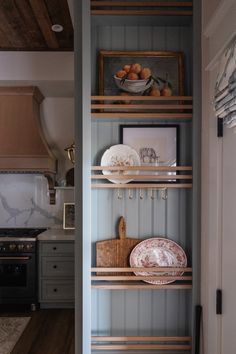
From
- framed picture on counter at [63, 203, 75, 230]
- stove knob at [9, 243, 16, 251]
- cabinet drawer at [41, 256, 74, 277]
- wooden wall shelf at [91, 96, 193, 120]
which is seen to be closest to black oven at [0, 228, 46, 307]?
stove knob at [9, 243, 16, 251]

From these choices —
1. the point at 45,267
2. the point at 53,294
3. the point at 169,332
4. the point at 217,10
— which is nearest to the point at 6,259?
the point at 45,267

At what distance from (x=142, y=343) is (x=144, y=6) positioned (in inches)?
Answer: 69.8

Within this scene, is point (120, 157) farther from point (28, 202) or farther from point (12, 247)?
point (28, 202)

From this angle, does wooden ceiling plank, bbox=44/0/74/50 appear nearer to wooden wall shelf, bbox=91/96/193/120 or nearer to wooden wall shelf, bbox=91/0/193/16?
wooden wall shelf, bbox=91/0/193/16

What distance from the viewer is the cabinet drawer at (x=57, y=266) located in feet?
11.0

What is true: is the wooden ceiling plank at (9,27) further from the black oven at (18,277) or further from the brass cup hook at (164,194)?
the black oven at (18,277)

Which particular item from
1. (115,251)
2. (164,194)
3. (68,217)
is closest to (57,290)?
(68,217)

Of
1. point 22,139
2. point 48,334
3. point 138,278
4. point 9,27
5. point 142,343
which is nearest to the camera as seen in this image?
point 138,278

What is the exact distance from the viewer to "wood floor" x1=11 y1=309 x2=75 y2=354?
102 inches

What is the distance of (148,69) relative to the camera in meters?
1.63

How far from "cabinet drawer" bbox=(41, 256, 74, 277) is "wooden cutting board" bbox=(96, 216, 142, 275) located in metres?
1.83

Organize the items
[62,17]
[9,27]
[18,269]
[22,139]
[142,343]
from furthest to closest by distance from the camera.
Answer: [22,139]
[18,269]
[9,27]
[62,17]
[142,343]

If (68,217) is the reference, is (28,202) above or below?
above

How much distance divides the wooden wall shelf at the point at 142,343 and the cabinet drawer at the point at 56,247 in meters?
1.78
